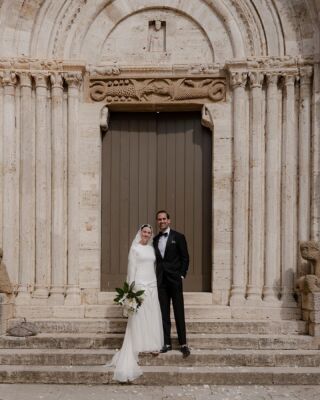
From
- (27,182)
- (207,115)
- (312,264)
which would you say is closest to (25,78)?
(27,182)

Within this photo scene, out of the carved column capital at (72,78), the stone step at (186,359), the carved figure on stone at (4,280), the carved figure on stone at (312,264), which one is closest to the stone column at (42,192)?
the carved column capital at (72,78)

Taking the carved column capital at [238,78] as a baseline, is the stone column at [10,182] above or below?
below

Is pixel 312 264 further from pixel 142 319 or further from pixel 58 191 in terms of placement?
pixel 58 191

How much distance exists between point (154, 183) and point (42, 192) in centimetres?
170

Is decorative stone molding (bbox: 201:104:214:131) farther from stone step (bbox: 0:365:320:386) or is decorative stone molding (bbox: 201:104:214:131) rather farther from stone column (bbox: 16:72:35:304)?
stone step (bbox: 0:365:320:386)

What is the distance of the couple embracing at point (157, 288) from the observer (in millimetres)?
6926

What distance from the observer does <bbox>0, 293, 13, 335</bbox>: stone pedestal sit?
755 centimetres

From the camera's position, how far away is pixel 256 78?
8180 millimetres

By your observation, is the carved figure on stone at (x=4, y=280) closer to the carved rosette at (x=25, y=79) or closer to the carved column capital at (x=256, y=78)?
the carved rosette at (x=25, y=79)

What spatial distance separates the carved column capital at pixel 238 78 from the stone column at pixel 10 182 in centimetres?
316

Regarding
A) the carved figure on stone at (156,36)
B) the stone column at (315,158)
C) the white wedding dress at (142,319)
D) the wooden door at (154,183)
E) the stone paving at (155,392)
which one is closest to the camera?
the stone paving at (155,392)

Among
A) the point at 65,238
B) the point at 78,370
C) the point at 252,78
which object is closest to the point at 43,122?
the point at 65,238

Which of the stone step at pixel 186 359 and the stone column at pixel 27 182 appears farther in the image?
the stone column at pixel 27 182

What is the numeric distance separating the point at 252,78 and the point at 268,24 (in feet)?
2.71
